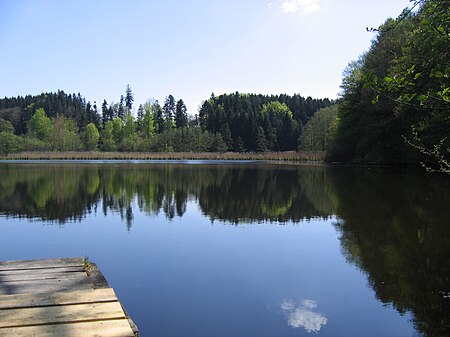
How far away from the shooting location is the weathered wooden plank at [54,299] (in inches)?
127

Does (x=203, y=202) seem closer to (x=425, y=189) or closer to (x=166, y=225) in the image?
(x=166, y=225)

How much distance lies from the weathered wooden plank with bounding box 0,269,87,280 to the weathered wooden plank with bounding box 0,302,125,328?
4.20ft

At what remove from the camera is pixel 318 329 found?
4.11 metres

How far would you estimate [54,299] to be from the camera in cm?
335

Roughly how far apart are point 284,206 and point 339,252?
18.8 feet

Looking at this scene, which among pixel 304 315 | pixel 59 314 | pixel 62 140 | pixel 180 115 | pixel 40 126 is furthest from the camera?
pixel 180 115

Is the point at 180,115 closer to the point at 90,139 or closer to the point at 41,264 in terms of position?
the point at 90,139

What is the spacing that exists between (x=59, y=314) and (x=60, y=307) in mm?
158

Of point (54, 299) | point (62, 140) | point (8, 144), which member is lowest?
point (54, 299)

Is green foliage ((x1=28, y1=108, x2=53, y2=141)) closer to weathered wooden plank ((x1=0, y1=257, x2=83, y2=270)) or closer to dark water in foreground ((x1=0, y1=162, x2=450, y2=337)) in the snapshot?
dark water in foreground ((x1=0, y1=162, x2=450, y2=337))

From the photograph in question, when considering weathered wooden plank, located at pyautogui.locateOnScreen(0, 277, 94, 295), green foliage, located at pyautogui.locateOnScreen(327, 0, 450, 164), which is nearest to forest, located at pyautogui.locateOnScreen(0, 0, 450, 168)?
green foliage, located at pyautogui.locateOnScreen(327, 0, 450, 164)

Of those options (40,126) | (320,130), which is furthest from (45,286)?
(40,126)

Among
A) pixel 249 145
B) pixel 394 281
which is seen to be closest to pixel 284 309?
pixel 394 281

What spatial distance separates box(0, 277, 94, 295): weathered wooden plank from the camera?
3875mm
